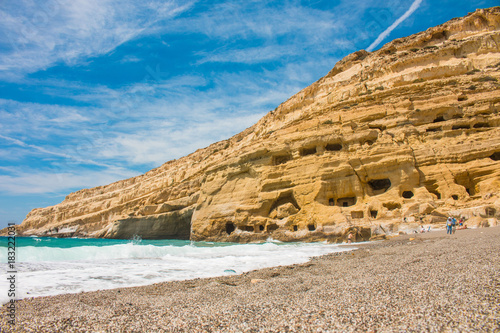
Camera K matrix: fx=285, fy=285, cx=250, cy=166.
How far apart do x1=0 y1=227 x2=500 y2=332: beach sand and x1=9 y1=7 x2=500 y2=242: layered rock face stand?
1127 cm

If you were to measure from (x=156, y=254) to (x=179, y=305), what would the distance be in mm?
11096

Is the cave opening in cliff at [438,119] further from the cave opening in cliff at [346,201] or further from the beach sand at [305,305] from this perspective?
the beach sand at [305,305]

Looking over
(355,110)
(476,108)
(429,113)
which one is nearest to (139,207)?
(355,110)

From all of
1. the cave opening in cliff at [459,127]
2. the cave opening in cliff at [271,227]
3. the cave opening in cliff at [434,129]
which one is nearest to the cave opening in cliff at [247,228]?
the cave opening in cliff at [271,227]

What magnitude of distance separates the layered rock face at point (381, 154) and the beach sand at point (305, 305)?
11271mm

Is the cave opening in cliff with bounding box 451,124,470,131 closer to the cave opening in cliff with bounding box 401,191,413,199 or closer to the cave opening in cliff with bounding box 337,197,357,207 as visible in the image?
the cave opening in cliff with bounding box 401,191,413,199

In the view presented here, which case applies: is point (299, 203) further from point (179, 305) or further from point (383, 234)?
point (179, 305)

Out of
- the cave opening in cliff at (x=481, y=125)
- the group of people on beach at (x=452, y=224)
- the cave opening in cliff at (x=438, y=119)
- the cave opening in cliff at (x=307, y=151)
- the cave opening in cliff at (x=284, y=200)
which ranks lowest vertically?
the group of people on beach at (x=452, y=224)

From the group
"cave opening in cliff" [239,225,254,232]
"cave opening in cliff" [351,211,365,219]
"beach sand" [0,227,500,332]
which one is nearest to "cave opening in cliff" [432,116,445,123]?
"cave opening in cliff" [351,211,365,219]

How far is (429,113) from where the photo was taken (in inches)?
781

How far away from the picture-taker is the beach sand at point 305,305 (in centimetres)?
282

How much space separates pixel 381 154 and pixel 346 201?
12.6 feet

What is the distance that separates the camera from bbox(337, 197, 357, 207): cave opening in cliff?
1923 centimetres

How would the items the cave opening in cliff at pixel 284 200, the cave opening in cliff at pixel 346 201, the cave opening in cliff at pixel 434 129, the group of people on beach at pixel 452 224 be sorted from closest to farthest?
1. the group of people on beach at pixel 452 224
2. the cave opening in cliff at pixel 434 129
3. the cave opening in cliff at pixel 346 201
4. the cave opening in cliff at pixel 284 200
